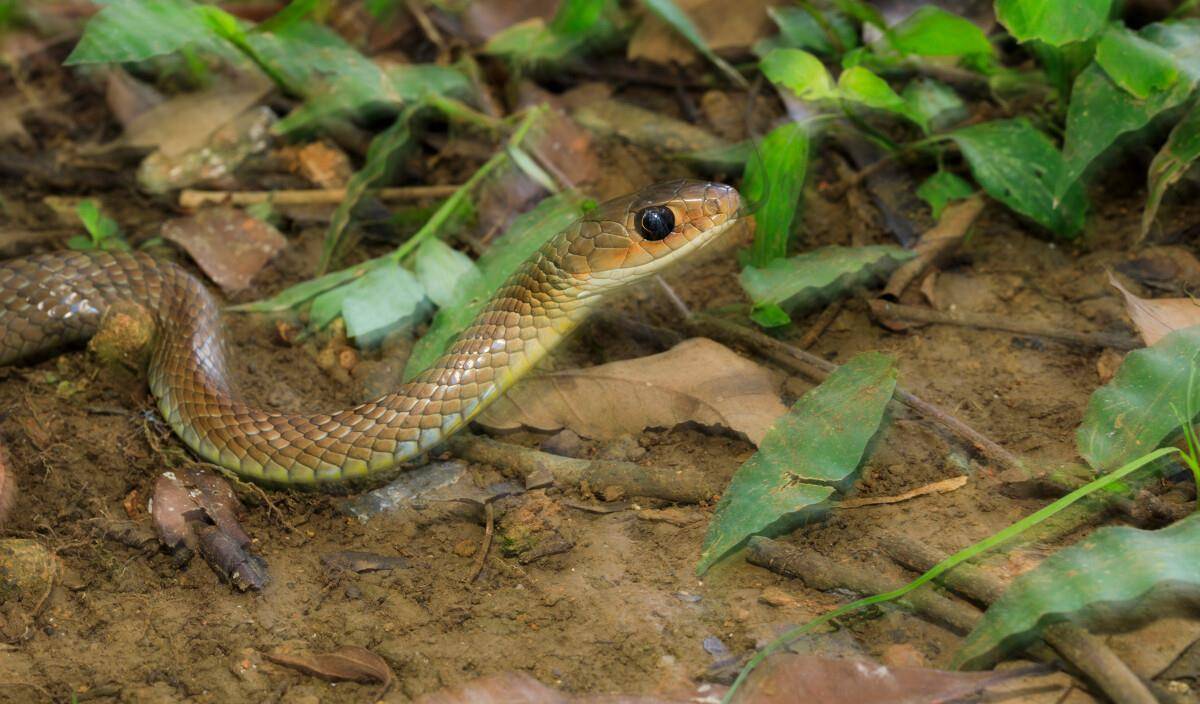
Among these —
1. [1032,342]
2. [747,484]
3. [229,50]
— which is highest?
[229,50]

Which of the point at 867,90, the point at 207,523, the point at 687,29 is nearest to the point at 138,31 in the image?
the point at 207,523

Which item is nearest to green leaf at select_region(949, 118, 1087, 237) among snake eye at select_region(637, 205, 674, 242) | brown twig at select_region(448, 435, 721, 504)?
snake eye at select_region(637, 205, 674, 242)

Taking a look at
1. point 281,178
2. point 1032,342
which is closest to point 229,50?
point 281,178

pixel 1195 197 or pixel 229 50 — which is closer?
pixel 1195 197

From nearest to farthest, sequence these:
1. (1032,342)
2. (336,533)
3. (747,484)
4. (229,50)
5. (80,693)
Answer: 1. (80,693)
2. (747,484)
3. (336,533)
4. (1032,342)
5. (229,50)

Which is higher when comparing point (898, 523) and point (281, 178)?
point (281, 178)

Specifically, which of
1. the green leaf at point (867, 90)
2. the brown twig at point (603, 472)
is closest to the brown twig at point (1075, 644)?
the brown twig at point (603, 472)

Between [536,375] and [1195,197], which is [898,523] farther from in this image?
[1195,197]

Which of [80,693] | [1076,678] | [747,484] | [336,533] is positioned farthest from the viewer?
[336,533]
